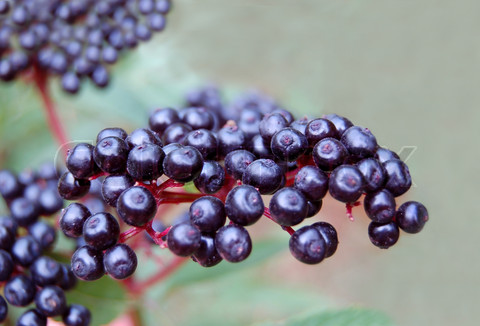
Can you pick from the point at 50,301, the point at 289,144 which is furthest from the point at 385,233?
the point at 50,301

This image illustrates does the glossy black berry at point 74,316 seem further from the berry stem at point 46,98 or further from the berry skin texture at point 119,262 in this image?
the berry stem at point 46,98

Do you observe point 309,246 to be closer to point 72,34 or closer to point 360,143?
point 360,143

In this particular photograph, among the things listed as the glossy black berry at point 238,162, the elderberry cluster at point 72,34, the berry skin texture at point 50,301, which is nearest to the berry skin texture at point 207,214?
the glossy black berry at point 238,162

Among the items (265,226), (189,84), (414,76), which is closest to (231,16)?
(189,84)

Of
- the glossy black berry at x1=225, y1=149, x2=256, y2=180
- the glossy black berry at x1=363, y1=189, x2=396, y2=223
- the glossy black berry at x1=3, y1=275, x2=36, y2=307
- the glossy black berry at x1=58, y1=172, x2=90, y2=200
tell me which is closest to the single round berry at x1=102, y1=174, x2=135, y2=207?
the glossy black berry at x1=58, y1=172, x2=90, y2=200

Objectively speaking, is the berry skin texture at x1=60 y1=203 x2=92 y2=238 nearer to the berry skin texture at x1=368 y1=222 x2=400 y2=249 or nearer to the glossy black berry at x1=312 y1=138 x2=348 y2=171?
the glossy black berry at x1=312 y1=138 x2=348 y2=171
